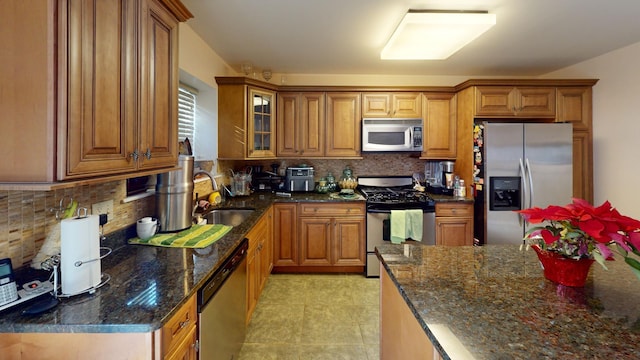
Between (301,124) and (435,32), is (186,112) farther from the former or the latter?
(435,32)

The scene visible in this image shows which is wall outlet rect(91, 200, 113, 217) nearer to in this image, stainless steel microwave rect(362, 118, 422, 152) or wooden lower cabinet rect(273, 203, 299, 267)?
wooden lower cabinet rect(273, 203, 299, 267)

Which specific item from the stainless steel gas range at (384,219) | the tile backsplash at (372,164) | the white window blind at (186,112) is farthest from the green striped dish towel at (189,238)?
the tile backsplash at (372,164)

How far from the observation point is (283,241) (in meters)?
3.36

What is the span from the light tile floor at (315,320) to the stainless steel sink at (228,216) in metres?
0.81

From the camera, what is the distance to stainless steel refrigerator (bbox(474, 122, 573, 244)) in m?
3.04

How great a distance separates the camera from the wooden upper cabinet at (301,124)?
144 inches

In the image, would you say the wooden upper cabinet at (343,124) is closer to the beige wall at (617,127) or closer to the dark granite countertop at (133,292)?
the dark granite countertop at (133,292)

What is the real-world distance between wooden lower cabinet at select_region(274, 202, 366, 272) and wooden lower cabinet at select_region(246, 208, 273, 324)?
10.5 inches

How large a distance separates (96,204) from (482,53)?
354 centimetres

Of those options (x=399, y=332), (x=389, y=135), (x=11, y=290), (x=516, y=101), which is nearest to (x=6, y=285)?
(x=11, y=290)

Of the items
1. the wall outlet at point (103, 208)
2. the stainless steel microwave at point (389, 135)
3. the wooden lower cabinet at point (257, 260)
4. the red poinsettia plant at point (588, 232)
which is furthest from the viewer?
the stainless steel microwave at point (389, 135)

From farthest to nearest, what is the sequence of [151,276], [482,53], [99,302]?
[482,53] → [151,276] → [99,302]

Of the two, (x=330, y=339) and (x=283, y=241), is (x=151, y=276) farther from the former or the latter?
(x=283, y=241)

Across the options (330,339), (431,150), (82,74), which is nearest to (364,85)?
(431,150)
